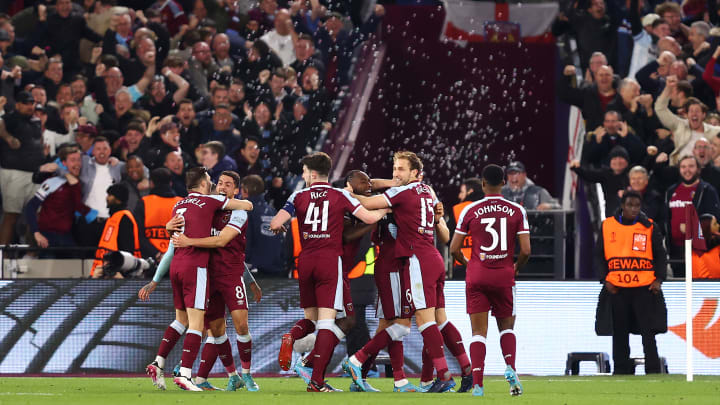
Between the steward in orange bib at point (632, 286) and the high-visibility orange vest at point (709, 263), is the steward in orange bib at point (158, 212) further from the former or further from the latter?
the high-visibility orange vest at point (709, 263)

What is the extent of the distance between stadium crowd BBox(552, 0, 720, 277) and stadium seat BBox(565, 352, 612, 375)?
179 cm

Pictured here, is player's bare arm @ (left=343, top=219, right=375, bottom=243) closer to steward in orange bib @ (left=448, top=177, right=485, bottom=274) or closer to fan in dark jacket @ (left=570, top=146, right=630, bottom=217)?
steward in orange bib @ (left=448, top=177, right=485, bottom=274)

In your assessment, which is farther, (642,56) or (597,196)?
(642,56)

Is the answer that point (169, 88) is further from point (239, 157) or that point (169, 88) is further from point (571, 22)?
point (571, 22)

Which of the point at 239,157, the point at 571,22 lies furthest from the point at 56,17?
the point at 571,22

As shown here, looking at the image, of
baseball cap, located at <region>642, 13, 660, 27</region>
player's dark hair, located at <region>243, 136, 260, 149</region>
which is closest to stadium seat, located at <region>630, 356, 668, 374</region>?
player's dark hair, located at <region>243, 136, 260, 149</region>

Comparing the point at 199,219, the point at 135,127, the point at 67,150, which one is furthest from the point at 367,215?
the point at 135,127

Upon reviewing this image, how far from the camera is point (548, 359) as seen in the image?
1438 centimetres

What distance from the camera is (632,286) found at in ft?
46.3

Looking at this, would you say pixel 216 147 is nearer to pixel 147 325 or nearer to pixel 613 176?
pixel 147 325

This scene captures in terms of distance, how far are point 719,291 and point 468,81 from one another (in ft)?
30.1

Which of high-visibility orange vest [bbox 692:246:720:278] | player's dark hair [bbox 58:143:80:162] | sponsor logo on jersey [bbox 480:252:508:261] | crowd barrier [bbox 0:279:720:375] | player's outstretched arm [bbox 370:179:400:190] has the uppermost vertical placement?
player's dark hair [bbox 58:143:80:162]

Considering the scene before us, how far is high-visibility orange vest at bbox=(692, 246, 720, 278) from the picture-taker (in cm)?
1509

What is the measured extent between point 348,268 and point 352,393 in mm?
1355
